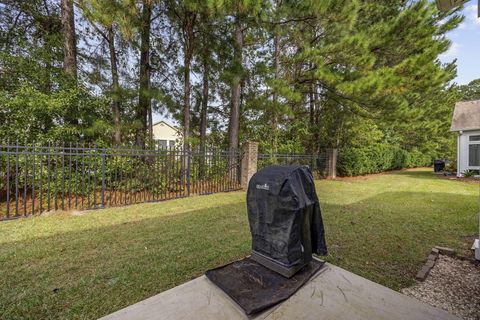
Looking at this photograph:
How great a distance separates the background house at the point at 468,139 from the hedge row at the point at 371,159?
403cm

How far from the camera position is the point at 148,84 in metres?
8.73

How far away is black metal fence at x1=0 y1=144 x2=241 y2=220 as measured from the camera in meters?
5.73

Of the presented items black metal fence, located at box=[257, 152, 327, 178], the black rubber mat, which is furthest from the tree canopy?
the black rubber mat

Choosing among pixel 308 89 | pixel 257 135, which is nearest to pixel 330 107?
pixel 308 89

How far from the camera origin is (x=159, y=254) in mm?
3164

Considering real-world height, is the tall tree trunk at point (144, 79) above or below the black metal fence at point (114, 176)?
above

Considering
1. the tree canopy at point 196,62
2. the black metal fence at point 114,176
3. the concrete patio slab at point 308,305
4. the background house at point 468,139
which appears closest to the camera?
the concrete patio slab at point 308,305

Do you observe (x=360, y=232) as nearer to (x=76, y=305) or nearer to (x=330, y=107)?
(x=76, y=305)

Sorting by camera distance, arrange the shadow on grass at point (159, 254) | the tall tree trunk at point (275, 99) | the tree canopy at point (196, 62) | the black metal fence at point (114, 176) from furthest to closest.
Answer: the tall tree trunk at point (275, 99)
the tree canopy at point (196, 62)
the black metal fence at point (114, 176)
the shadow on grass at point (159, 254)

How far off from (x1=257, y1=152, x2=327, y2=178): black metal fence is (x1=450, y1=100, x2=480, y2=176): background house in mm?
6994

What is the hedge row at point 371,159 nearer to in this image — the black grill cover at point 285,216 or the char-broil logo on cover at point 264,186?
the black grill cover at point 285,216

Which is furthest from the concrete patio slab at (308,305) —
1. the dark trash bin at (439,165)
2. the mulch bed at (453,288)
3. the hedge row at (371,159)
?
the dark trash bin at (439,165)

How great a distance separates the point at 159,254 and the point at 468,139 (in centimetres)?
1591

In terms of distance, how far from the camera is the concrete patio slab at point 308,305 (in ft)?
5.22
